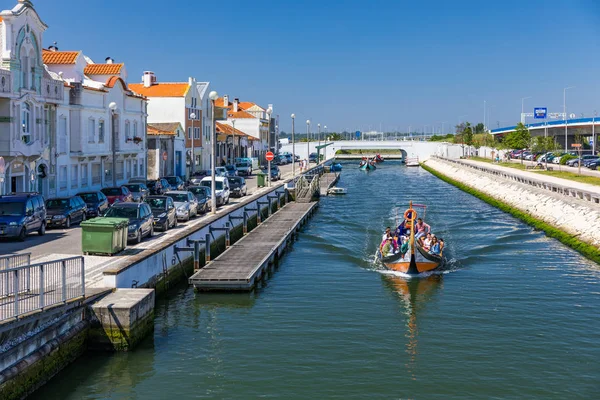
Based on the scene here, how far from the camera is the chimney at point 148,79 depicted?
72.2 metres

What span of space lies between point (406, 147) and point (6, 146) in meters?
125

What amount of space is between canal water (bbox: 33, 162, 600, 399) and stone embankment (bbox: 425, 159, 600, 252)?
4418mm

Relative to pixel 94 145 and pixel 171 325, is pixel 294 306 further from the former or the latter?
pixel 94 145

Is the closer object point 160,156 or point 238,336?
point 238,336

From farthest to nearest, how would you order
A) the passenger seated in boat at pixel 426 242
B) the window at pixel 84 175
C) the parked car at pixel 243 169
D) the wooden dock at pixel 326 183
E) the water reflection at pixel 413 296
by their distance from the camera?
the parked car at pixel 243 169 < the wooden dock at pixel 326 183 < the window at pixel 84 175 < the passenger seated in boat at pixel 426 242 < the water reflection at pixel 413 296

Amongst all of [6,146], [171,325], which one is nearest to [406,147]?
[6,146]

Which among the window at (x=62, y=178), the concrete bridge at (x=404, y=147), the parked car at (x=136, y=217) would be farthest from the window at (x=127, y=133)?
the concrete bridge at (x=404, y=147)

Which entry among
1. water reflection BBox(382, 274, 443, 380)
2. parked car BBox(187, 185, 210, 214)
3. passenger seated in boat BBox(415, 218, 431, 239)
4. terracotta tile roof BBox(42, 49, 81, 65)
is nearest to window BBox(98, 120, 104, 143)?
terracotta tile roof BBox(42, 49, 81, 65)

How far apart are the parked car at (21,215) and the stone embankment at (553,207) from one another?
2252 centimetres

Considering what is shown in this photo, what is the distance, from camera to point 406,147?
500 ft

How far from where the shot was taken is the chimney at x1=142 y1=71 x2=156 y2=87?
7219 cm

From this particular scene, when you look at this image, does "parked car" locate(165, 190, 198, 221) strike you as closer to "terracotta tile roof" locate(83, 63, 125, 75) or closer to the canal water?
the canal water

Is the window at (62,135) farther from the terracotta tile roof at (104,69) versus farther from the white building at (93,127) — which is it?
the terracotta tile roof at (104,69)

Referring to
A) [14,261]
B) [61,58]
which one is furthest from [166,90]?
[14,261]
